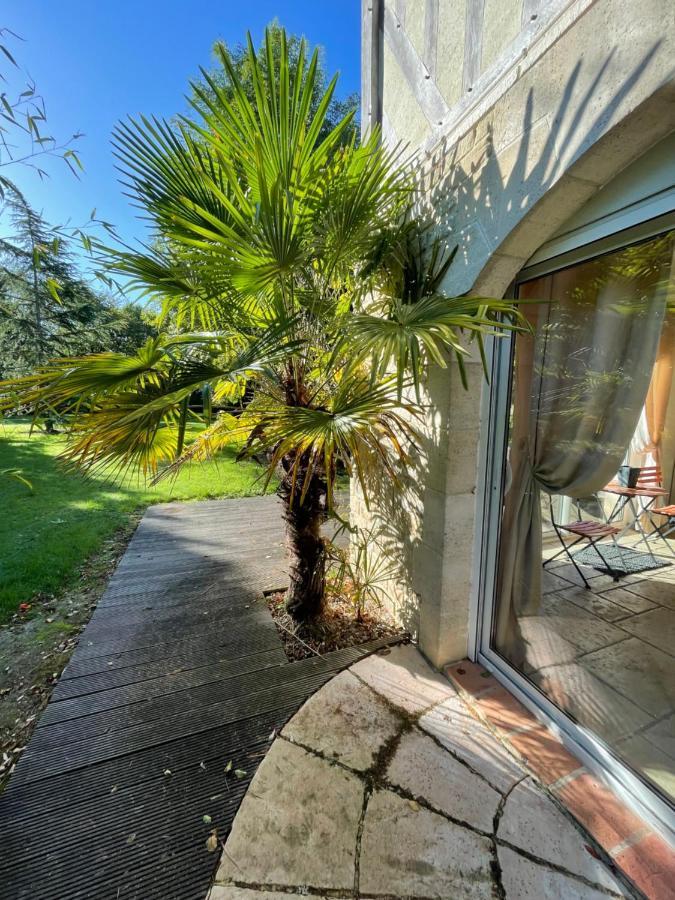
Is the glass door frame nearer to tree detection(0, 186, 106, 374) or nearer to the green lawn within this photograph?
the green lawn

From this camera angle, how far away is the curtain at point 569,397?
164cm

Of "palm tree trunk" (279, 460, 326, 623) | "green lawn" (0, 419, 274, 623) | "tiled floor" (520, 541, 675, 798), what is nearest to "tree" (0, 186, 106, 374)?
"green lawn" (0, 419, 274, 623)

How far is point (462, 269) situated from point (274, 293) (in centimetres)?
97

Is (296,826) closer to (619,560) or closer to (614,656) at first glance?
(614,656)

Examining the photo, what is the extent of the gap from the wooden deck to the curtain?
118 centimetres

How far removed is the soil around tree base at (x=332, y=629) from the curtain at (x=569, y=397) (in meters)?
0.85

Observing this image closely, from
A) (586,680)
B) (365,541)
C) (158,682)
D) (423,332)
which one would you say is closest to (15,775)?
(158,682)

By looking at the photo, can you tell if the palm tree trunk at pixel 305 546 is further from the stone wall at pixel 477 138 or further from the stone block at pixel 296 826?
the stone block at pixel 296 826

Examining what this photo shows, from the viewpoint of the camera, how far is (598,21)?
120 centimetres

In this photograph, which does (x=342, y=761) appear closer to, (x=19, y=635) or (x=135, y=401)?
(x=135, y=401)

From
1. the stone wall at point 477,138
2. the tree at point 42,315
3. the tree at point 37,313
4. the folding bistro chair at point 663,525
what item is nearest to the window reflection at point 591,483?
the stone wall at point 477,138

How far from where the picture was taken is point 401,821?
142cm

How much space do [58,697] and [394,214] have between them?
10.9ft

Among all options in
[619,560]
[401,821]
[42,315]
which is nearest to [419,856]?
[401,821]
